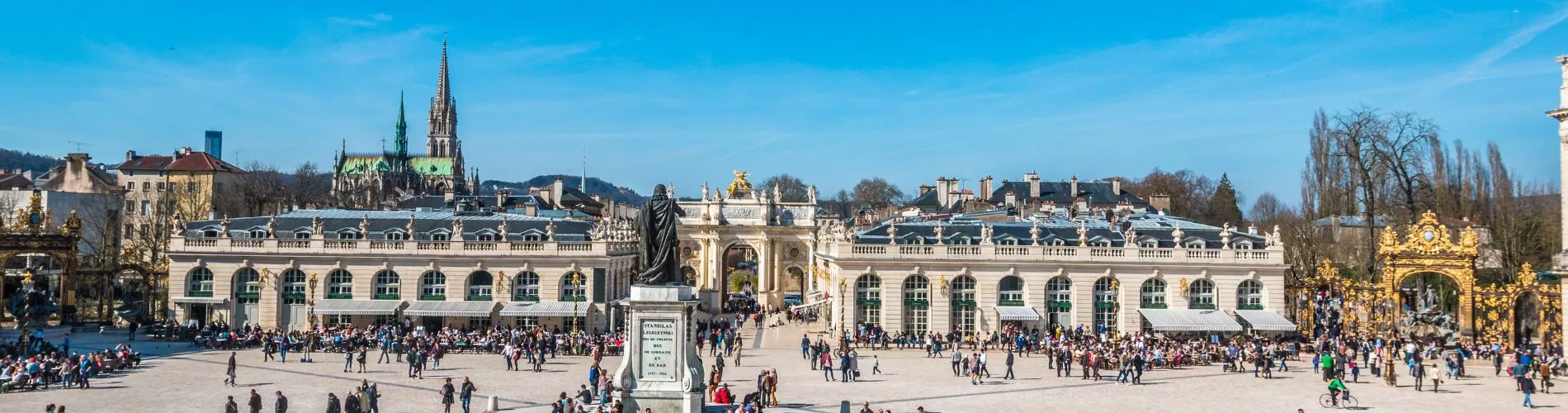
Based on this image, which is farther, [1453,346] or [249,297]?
[249,297]

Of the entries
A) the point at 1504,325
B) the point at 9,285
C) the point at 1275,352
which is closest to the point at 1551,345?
the point at 1504,325

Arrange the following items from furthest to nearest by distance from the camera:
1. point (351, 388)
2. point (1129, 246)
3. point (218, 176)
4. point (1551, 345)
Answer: point (218, 176)
point (1129, 246)
point (1551, 345)
point (351, 388)

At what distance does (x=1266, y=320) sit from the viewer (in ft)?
156

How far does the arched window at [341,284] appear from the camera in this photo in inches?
2007

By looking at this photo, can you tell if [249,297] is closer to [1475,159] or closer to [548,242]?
[548,242]

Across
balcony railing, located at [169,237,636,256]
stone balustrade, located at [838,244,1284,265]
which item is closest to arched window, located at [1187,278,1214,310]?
stone balustrade, located at [838,244,1284,265]

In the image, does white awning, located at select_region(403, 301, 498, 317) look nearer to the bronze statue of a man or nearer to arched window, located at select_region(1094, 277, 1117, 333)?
arched window, located at select_region(1094, 277, 1117, 333)

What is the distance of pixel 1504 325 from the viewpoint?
139 feet

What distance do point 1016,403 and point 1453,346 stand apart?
64.7 feet

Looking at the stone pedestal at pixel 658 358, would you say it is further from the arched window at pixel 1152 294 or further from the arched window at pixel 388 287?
the arched window at pixel 1152 294

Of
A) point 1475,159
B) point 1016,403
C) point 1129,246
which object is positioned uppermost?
point 1475,159

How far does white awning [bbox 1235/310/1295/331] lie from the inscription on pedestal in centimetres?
2896

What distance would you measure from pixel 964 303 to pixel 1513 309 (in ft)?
60.1

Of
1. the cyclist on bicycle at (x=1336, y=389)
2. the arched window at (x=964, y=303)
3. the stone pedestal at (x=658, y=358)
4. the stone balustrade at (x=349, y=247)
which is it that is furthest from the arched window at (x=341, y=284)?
the cyclist on bicycle at (x=1336, y=389)
